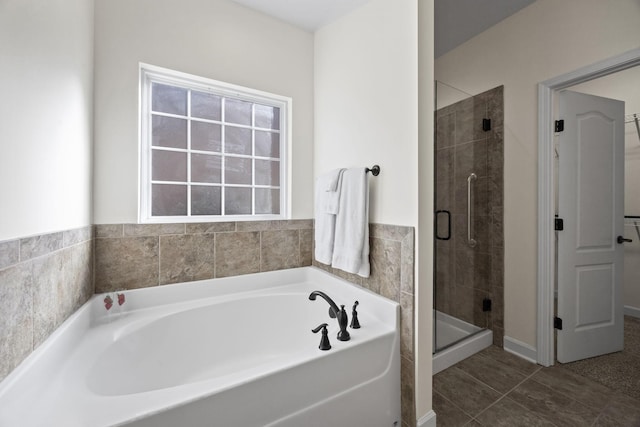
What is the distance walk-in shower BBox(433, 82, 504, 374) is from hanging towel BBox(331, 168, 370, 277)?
95 centimetres

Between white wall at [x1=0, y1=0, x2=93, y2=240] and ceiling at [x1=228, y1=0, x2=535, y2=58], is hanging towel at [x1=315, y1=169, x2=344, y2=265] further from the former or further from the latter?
white wall at [x1=0, y1=0, x2=93, y2=240]

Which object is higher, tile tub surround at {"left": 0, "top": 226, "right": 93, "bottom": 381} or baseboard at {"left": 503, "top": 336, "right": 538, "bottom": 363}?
tile tub surround at {"left": 0, "top": 226, "right": 93, "bottom": 381}

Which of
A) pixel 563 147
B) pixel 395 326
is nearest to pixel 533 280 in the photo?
pixel 563 147

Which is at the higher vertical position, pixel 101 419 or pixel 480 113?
pixel 480 113

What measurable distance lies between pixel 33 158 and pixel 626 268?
493 cm

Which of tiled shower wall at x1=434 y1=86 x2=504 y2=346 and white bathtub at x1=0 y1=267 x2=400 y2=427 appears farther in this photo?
tiled shower wall at x1=434 y1=86 x2=504 y2=346

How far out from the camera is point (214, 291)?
1.86 m

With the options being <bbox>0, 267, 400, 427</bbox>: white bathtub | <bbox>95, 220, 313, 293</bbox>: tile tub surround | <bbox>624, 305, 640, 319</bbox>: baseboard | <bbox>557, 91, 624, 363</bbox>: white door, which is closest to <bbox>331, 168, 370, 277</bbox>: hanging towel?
<bbox>0, 267, 400, 427</bbox>: white bathtub

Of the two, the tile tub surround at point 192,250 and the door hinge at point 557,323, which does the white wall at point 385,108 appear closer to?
the tile tub surround at point 192,250

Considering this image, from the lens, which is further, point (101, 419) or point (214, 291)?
point (214, 291)

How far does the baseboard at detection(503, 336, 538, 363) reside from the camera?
2.11 m

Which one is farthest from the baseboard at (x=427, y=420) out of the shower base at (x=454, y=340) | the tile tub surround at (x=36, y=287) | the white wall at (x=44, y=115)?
the white wall at (x=44, y=115)

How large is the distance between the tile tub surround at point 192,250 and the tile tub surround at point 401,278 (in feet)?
2.48

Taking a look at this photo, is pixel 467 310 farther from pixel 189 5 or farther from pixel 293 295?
pixel 189 5
